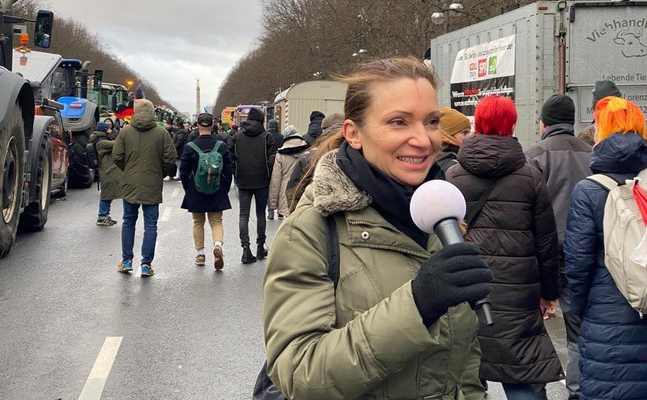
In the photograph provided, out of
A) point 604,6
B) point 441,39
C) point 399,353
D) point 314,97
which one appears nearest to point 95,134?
point 441,39

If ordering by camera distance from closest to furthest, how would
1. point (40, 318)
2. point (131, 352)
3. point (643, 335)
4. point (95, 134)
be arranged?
point (643, 335), point (131, 352), point (40, 318), point (95, 134)

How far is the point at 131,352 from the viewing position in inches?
260

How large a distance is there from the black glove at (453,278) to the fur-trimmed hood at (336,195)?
279 millimetres

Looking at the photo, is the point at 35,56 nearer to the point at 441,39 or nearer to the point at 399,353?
the point at 441,39

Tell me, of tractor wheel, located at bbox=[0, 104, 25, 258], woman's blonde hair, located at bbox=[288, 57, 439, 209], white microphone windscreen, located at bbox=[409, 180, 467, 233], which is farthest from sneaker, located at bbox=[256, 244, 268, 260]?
white microphone windscreen, located at bbox=[409, 180, 467, 233]

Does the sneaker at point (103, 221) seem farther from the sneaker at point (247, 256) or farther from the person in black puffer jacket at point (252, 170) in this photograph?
the sneaker at point (247, 256)

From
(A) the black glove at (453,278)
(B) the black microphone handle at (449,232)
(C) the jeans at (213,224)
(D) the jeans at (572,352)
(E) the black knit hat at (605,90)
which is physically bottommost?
(D) the jeans at (572,352)

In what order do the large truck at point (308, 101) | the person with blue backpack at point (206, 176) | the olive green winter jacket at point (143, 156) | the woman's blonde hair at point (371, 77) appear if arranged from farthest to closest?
1. the large truck at point (308, 101)
2. the person with blue backpack at point (206, 176)
3. the olive green winter jacket at point (143, 156)
4. the woman's blonde hair at point (371, 77)

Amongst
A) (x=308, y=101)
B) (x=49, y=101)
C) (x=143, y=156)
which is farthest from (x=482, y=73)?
(x=308, y=101)

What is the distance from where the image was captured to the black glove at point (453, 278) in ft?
5.94

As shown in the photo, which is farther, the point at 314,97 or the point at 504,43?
the point at 314,97

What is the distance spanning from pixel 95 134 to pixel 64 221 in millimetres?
2299

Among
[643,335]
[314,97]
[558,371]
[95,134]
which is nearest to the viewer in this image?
[643,335]

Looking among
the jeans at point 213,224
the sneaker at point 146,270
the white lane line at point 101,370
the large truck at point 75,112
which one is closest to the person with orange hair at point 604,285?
the white lane line at point 101,370
